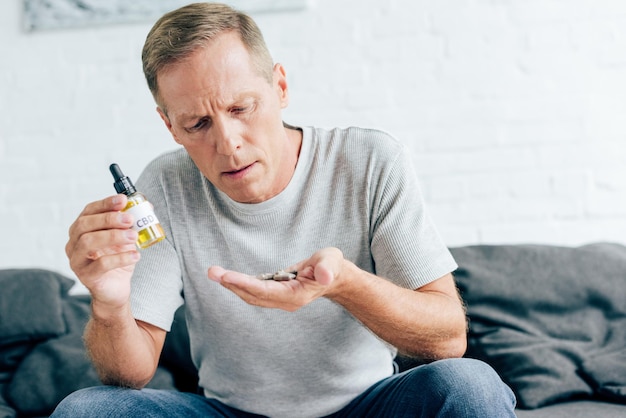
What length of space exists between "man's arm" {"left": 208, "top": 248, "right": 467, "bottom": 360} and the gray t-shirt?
4.2 inches

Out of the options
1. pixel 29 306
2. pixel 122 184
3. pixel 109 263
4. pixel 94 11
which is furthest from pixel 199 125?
pixel 94 11

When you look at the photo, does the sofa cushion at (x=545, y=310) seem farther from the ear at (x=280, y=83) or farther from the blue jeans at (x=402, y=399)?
the ear at (x=280, y=83)

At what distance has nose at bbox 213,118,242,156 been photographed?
1.20m

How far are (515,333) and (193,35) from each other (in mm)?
1058

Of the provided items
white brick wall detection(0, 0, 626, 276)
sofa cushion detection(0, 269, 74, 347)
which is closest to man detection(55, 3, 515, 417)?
sofa cushion detection(0, 269, 74, 347)

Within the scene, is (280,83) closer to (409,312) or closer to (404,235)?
(404,235)

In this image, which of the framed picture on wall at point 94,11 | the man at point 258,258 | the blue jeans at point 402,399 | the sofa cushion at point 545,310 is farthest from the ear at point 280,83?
the framed picture on wall at point 94,11

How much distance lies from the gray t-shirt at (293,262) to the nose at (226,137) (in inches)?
7.3

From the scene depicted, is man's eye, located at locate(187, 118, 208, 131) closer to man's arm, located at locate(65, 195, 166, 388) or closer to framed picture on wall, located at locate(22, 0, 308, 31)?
man's arm, located at locate(65, 195, 166, 388)

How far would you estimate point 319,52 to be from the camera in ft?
6.93

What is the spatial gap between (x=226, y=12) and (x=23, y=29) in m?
1.25

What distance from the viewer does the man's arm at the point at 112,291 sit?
3.47ft

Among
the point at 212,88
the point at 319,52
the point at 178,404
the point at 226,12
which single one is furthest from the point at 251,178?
the point at 319,52

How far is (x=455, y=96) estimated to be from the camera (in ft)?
6.81
